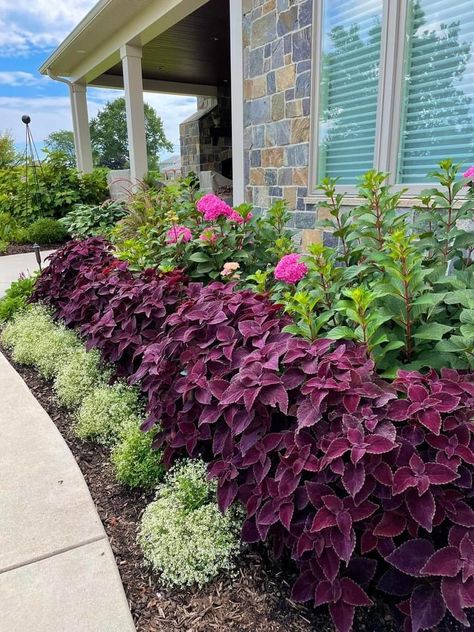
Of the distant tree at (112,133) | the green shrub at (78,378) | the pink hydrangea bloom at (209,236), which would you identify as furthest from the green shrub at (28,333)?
the distant tree at (112,133)

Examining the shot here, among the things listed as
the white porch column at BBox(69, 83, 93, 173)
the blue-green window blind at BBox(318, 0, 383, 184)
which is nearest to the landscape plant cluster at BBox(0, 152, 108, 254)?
the white porch column at BBox(69, 83, 93, 173)

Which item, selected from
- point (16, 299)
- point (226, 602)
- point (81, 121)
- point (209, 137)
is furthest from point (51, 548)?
point (209, 137)

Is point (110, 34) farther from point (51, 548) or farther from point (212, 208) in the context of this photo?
point (51, 548)

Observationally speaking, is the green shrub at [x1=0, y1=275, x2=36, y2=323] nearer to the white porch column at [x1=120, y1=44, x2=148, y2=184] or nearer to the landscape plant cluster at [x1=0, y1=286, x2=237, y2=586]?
the landscape plant cluster at [x1=0, y1=286, x2=237, y2=586]

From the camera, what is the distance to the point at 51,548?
1585 mm

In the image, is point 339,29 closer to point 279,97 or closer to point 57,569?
point 279,97

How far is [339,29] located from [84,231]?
4869mm

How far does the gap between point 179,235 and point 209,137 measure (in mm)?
9441

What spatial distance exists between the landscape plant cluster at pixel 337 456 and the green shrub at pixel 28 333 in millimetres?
1736

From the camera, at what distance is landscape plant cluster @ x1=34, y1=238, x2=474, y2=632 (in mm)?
1126

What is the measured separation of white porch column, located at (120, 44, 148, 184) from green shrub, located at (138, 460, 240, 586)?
6.60m

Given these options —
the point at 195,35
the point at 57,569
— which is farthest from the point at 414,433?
the point at 195,35

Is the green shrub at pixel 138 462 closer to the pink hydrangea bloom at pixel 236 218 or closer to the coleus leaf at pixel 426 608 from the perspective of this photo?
the coleus leaf at pixel 426 608

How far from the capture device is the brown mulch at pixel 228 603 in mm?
1306
